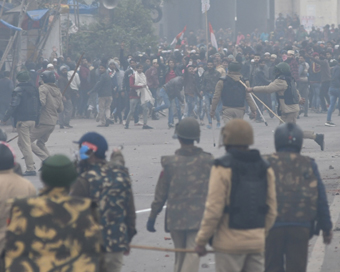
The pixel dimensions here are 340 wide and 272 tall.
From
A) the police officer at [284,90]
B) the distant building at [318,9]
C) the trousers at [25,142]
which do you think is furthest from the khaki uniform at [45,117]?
the distant building at [318,9]

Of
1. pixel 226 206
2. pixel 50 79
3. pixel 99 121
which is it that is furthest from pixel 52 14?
pixel 226 206

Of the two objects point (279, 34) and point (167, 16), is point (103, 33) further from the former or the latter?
point (167, 16)

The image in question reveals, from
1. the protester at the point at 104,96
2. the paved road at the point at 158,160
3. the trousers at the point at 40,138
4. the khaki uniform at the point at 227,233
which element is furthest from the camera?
the protester at the point at 104,96

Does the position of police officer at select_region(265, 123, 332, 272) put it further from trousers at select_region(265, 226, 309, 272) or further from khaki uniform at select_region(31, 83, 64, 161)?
khaki uniform at select_region(31, 83, 64, 161)

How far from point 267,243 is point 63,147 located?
10.5 metres

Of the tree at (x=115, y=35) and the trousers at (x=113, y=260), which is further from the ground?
the tree at (x=115, y=35)

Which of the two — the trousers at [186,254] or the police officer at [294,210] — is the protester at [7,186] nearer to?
the trousers at [186,254]

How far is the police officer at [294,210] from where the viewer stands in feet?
15.9

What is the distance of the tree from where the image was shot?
88.0 feet

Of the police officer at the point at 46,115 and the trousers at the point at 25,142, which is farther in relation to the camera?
the police officer at the point at 46,115

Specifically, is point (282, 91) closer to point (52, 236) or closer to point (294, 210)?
point (294, 210)

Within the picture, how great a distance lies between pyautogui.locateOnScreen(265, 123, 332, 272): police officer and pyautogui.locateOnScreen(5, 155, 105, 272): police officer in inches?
64.1

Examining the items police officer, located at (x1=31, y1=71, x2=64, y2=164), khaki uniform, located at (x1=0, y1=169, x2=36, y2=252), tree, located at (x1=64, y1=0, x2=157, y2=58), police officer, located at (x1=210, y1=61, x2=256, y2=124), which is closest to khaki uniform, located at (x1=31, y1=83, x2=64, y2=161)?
police officer, located at (x1=31, y1=71, x2=64, y2=164)

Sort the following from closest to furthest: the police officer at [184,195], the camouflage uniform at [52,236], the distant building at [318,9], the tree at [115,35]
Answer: the camouflage uniform at [52,236] < the police officer at [184,195] < the tree at [115,35] < the distant building at [318,9]
